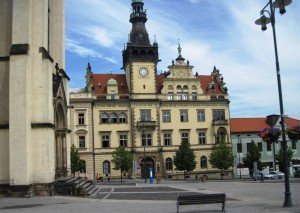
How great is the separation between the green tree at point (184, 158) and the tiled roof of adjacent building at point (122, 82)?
11.6 meters

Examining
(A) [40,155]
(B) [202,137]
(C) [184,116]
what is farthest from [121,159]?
(A) [40,155]

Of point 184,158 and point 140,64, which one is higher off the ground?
point 140,64

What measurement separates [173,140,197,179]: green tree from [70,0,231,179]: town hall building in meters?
3.99

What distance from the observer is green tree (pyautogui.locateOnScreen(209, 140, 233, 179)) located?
68.6 metres

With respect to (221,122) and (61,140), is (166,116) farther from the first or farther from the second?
(61,140)

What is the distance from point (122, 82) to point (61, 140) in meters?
43.3

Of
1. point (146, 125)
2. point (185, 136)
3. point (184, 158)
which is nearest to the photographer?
point (184, 158)

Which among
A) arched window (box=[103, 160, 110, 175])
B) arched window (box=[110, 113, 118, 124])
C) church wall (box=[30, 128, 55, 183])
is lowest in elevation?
arched window (box=[103, 160, 110, 175])

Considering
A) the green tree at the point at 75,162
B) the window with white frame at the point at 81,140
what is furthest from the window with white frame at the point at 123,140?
the green tree at the point at 75,162

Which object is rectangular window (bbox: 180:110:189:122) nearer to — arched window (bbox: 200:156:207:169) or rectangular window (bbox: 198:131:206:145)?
rectangular window (bbox: 198:131:206:145)

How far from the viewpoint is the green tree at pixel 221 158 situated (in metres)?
68.6

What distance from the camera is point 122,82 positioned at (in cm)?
7575

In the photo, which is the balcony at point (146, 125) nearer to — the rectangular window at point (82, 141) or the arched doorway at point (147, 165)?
the arched doorway at point (147, 165)

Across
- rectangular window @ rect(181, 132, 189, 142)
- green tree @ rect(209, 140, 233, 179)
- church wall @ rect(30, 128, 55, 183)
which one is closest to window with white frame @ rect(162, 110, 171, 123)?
rectangular window @ rect(181, 132, 189, 142)
